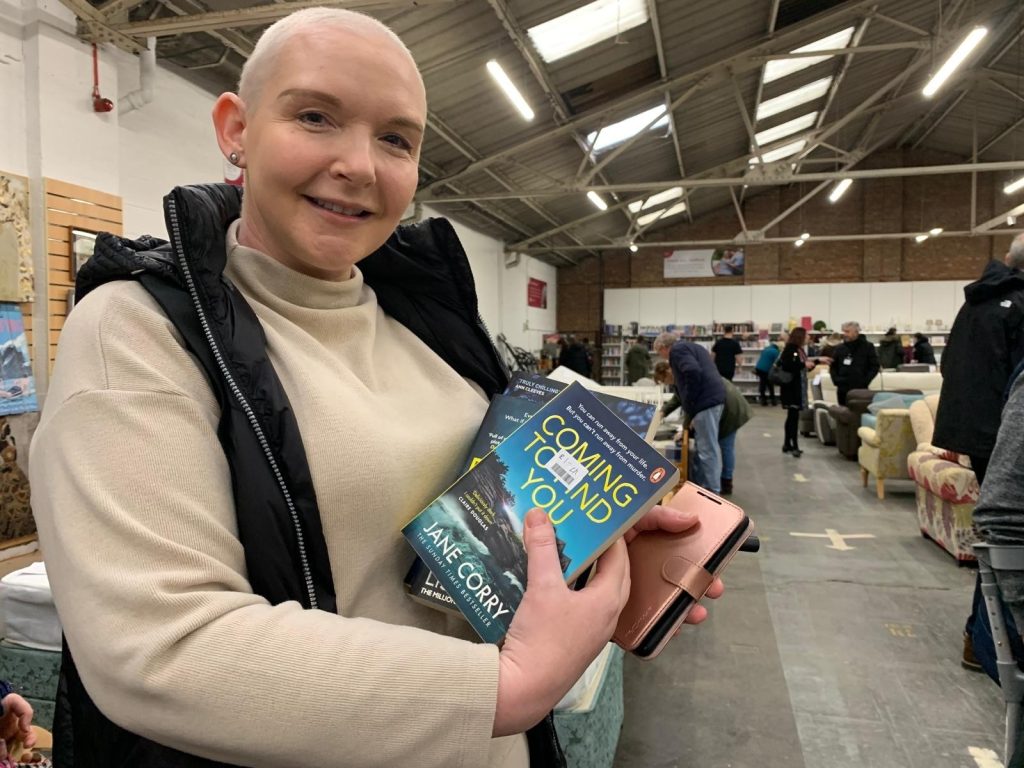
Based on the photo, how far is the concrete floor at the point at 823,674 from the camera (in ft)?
8.09

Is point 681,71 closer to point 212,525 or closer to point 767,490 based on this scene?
point 767,490

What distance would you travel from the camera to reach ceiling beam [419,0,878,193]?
761 centimetres

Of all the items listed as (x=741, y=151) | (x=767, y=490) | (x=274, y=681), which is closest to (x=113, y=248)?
(x=274, y=681)

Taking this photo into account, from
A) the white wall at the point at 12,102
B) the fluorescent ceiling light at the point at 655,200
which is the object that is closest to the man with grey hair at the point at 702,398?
the white wall at the point at 12,102

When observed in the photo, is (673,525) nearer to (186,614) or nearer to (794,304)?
(186,614)

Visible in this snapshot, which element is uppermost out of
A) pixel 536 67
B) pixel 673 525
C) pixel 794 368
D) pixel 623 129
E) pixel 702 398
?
pixel 623 129

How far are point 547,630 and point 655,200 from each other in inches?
586

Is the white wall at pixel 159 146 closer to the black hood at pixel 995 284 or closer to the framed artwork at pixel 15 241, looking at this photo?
the framed artwork at pixel 15 241

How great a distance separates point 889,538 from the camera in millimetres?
4969

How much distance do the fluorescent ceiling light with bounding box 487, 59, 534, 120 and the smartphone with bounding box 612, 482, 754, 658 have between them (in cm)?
594

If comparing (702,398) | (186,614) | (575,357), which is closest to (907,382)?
(702,398)

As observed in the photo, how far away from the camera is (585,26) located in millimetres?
6145

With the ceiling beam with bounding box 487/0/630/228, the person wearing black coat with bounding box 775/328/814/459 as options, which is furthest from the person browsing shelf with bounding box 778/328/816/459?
the ceiling beam with bounding box 487/0/630/228

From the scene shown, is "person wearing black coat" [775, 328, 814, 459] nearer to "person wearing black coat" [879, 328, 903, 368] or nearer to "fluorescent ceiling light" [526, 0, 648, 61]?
"fluorescent ceiling light" [526, 0, 648, 61]
